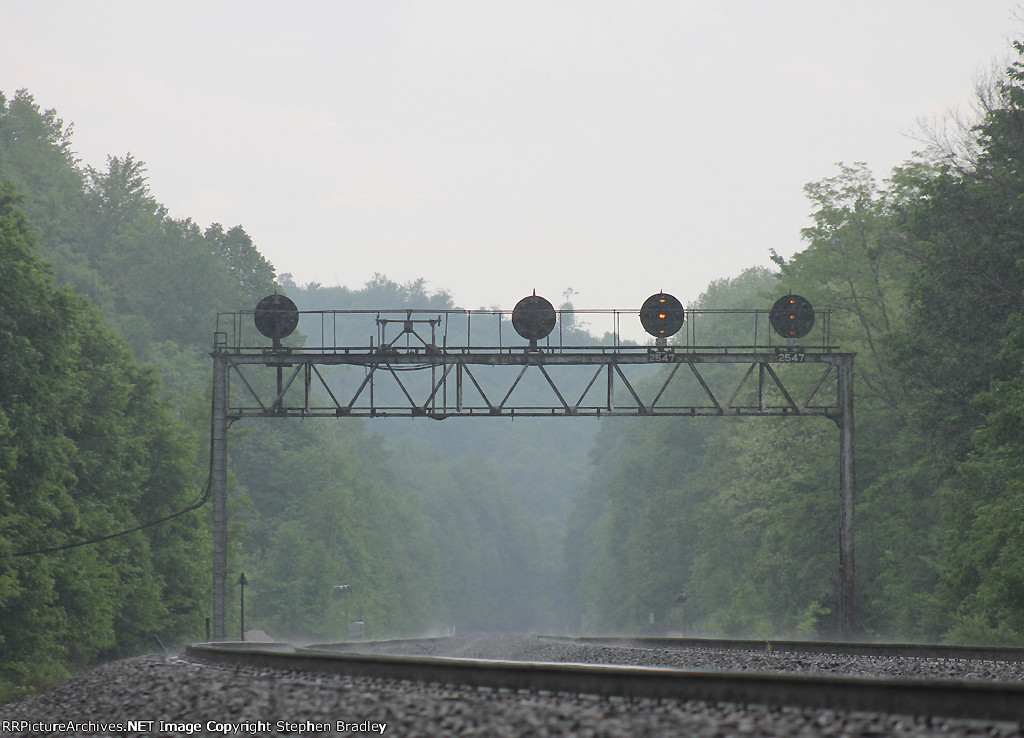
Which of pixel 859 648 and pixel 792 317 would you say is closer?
pixel 859 648

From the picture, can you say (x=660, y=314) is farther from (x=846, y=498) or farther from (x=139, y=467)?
(x=139, y=467)

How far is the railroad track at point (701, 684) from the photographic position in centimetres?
1049

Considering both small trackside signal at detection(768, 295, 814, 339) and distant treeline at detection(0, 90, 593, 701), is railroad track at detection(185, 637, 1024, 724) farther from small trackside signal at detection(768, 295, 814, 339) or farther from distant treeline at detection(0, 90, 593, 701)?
small trackside signal at detection(768, 295, 814, 339)

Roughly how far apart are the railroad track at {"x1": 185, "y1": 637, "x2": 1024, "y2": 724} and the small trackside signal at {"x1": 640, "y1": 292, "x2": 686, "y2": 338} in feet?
60.2

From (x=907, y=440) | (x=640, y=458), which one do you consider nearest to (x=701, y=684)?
(x=907, y=440)

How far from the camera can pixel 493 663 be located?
14812 millimetres

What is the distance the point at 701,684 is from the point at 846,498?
77.6 feet

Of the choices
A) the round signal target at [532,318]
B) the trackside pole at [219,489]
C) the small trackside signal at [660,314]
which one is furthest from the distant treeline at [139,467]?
the small trackside signal at [660,314]

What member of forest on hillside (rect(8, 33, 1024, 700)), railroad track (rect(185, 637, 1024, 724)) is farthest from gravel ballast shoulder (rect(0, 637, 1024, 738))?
forest on hillside (rect(8, 33, 1024, 700))

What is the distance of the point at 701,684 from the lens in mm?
12719

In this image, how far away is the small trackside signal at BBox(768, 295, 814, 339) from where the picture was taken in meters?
36.2

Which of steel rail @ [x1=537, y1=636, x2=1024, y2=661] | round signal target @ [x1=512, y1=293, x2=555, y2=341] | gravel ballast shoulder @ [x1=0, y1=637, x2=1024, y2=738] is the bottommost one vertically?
steel rail @ [x1=537, y1=636, x2=1024, y2=661]

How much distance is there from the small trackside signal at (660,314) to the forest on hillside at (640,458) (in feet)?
26.6

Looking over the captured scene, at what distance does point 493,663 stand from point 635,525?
80.8 meters
